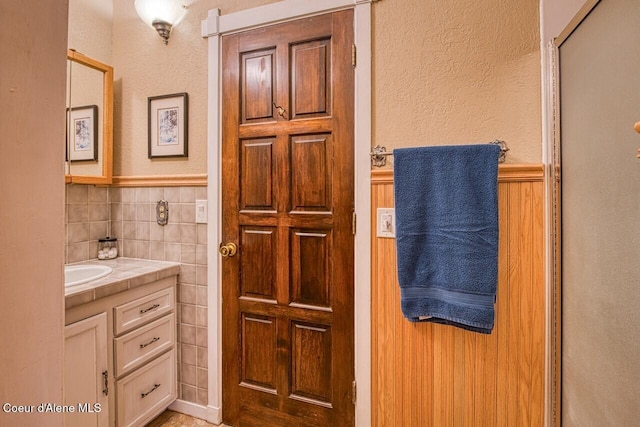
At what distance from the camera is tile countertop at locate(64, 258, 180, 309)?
1263mm

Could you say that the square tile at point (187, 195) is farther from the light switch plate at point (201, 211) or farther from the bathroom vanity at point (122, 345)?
the bathroom vanity at point (122, 345)

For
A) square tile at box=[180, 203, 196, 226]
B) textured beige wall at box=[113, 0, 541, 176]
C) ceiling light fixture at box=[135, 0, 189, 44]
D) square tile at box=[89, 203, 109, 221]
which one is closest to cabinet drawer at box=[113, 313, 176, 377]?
square tile at box=[180, 203, 196, 226]

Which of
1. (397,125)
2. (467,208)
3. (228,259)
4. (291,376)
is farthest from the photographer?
(228,259)

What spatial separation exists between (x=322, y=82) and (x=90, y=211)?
1.52 m

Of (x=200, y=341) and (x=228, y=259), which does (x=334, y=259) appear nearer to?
(x=228, y=259)

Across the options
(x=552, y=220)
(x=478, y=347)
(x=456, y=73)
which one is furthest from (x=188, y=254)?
(x=552, y=220)

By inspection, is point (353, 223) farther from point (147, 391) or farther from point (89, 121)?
point (89, 121)

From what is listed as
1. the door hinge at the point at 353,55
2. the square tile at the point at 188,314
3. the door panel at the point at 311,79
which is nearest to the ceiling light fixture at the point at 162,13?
the door panel at the point at 311,79

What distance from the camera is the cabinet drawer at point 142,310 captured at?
1456 millimetres

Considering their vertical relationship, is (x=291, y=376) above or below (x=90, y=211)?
below

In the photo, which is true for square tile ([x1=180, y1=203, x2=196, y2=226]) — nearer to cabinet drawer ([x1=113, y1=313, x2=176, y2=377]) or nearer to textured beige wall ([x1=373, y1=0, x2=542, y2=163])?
cabinet drawer ([x1=113, y1=313, x2=176, y2=377])

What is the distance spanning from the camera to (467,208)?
1.24 meters

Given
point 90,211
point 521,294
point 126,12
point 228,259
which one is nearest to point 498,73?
point 521,294

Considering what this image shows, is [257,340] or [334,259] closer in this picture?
[334,259]
